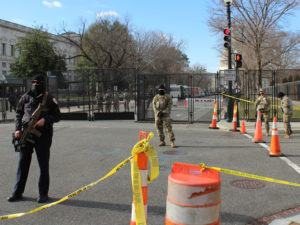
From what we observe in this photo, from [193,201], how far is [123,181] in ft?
11.1

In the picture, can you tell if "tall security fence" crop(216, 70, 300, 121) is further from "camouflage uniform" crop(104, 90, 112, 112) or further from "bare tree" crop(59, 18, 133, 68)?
"bare tree" crop(59, 18, 133, 68)

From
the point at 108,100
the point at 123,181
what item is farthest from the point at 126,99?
the point at 123,181

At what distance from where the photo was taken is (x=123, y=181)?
19.2 ft

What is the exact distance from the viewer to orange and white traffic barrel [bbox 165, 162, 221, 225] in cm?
263

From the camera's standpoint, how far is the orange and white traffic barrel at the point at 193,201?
8.63 feet

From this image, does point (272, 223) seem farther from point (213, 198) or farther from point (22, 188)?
point (22, 188)

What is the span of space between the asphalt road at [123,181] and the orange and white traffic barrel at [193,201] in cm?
146

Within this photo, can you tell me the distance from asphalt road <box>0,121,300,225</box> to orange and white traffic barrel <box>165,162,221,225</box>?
1.46 meters

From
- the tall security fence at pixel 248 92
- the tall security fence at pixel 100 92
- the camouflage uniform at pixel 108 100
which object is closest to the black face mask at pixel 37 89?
the tall security fence at pixel 248 92

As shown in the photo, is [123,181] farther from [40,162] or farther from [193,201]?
[193,201]

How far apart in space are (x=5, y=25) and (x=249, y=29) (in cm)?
6141

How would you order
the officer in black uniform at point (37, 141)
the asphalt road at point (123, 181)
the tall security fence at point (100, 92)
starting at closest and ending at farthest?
the asphalt road at point (123, 181), the officer in black uniform at point (37, 141), the tall security fence at point (100, 92)

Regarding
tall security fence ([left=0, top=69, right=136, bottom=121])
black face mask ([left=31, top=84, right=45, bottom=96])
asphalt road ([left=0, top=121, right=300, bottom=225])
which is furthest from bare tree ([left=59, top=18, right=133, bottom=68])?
black face mask ([left=31, top=84, right=45, bottom=96])

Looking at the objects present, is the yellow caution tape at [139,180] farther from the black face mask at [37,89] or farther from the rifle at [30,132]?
the black face mask at [37,89]
